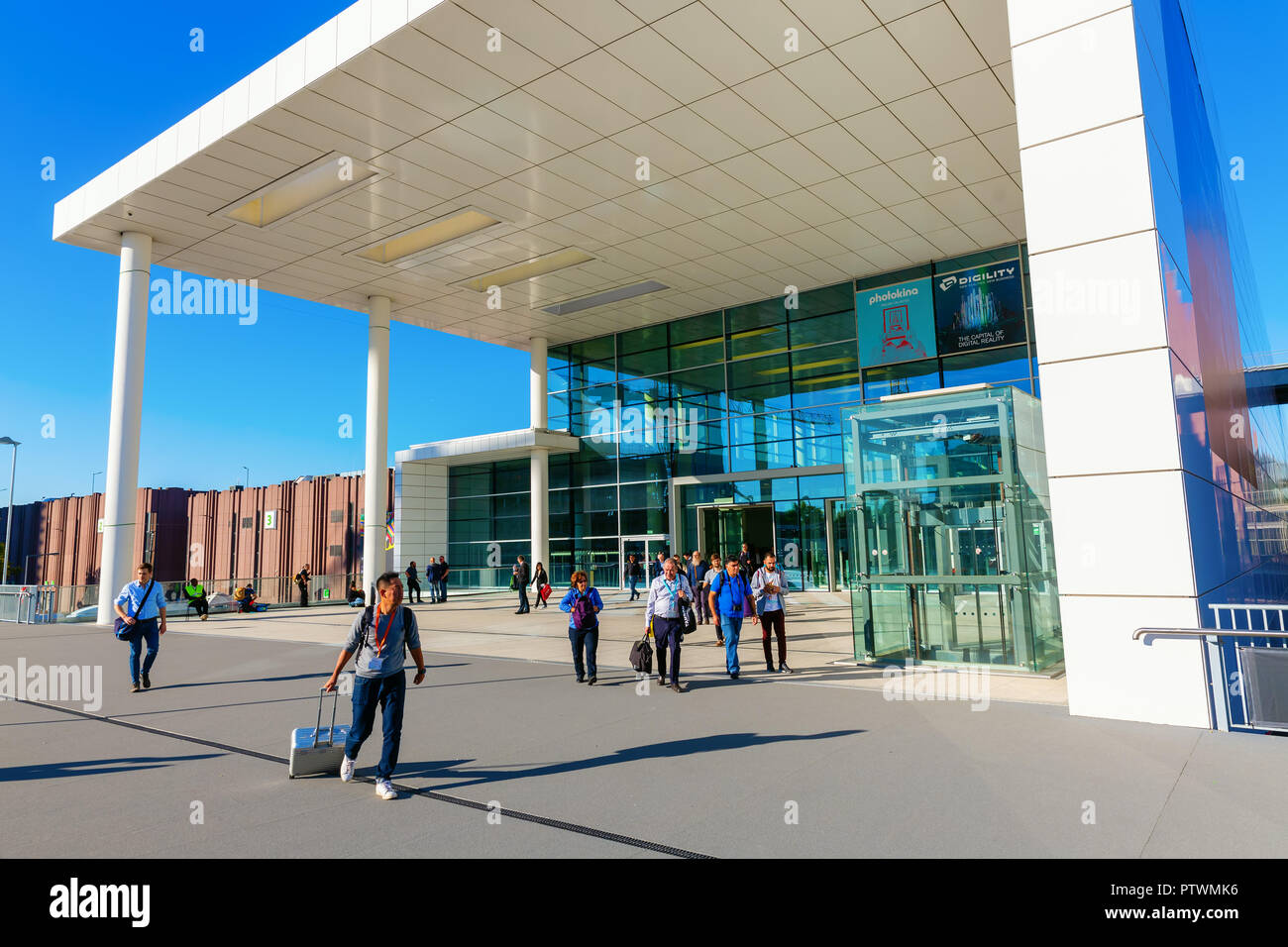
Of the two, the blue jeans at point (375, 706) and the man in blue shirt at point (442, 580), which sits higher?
the man in blue shirt at point (442, 580)

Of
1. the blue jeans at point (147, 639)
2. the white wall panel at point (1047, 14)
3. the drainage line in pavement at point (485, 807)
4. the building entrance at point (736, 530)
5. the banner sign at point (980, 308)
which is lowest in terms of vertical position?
the drainage line in pavement at point (485, 807)

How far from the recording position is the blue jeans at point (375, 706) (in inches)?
222

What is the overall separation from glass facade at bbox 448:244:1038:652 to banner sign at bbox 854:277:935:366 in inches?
2.0

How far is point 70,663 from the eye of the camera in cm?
1284

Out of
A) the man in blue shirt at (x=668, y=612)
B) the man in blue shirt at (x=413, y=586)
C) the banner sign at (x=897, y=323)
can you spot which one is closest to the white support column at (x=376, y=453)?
the man in blue shirt at (x=413, y=586)

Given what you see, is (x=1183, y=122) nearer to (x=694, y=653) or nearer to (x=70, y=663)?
(x=694, y=653)

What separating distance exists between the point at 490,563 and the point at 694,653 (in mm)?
22077

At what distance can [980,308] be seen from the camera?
21703 mm

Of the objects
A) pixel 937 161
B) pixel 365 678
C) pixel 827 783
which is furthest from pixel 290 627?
pixel 937 161

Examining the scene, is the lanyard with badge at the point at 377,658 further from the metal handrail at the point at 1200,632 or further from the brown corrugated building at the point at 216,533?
the brown corrugated building at the point at 216,533

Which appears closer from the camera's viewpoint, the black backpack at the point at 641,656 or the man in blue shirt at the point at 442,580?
the black backpack at the point at 641,656

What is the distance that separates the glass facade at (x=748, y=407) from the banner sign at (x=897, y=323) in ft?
0.16

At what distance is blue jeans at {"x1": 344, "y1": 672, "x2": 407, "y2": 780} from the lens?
5.64 m

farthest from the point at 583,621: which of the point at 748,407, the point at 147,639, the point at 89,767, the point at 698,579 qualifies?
the point at 748,407
